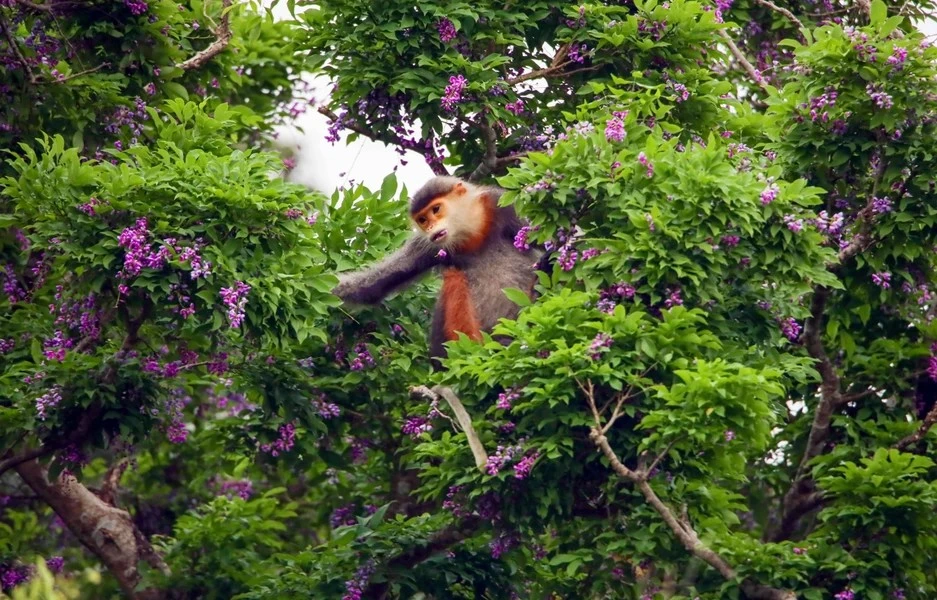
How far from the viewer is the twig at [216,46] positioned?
848 centimetres

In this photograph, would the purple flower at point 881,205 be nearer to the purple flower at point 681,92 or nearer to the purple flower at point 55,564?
the purple flower at point 681,92

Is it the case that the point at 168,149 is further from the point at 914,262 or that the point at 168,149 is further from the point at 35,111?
the point at 914,262

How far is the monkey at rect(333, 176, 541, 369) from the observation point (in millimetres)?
7910

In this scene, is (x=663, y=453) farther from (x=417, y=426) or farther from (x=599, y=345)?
(x=417, y=426)

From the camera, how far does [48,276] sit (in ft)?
27.8

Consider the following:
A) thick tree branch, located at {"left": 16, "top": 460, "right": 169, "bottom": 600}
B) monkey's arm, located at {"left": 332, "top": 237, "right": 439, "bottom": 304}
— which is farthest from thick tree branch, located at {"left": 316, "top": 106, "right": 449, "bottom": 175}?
thick tree branch, located at {"left": 16, "top": 460, "right": 169, "bottom": 600}

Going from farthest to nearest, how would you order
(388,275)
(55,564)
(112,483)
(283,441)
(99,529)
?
(112,483), (55,564), (99,529), (388,275), (283,441)

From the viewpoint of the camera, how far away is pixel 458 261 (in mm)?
8164

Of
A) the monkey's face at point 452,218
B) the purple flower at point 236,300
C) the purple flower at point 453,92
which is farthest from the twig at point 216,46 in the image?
the purple flower at point 236,300

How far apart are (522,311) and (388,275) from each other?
172 centimetres

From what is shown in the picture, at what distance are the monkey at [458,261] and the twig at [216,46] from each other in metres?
1.46

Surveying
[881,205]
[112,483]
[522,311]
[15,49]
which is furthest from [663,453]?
[112,483]

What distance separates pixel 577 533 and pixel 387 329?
1912mm

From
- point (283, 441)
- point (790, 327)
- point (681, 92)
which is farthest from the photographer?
point (283, 441)
